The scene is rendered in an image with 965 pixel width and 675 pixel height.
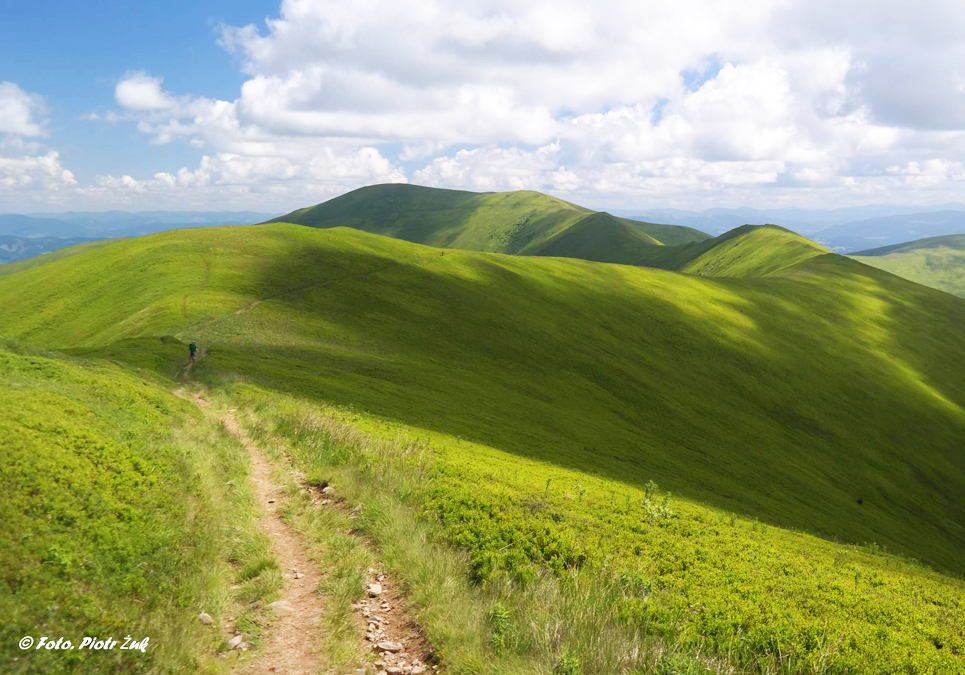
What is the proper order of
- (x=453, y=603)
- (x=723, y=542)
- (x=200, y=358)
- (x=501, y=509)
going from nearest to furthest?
(x=453, y=603) < (x=501, y=509) < (x=723, y=542) < (x=200, y=358)

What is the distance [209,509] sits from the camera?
14.8 metres

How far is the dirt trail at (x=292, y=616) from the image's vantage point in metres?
9.94

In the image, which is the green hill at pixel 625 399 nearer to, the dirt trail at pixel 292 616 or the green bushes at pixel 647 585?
the green bushes at pixel 647 585

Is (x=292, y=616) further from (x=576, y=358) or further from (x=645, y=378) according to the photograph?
(x=645, y=378)

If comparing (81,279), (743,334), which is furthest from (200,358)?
(743,334)

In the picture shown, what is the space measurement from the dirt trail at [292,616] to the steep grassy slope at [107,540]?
0.60 metres

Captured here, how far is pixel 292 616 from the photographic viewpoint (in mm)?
11477

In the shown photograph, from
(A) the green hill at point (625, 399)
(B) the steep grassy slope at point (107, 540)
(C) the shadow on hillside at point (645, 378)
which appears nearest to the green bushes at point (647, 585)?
(A) the green hill at point (625, 399)

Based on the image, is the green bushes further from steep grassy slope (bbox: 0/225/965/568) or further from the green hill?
steep grassy slope (bbox: 0/225/965/568)

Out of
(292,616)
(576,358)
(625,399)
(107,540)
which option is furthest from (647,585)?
(576,358)

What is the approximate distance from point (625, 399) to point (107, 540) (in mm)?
63155

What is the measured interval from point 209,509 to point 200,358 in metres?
35.5

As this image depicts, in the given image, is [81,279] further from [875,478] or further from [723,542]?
[875,478]

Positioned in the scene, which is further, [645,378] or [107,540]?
[645,378]
